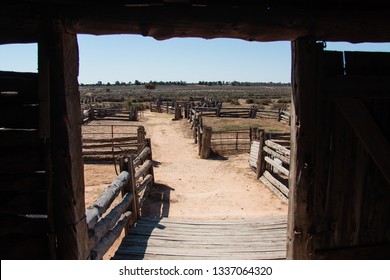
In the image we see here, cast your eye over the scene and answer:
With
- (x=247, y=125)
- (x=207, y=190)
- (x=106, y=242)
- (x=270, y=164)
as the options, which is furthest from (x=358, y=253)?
(x=247, y=125)

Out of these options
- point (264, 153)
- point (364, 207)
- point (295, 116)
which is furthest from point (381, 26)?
Answer: point (264, 153)

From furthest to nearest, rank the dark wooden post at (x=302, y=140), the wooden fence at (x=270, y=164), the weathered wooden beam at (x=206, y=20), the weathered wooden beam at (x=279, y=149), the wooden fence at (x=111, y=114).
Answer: the wooden fence at (x=111, y=114), the wooden fence at (x=270, y=164), the weathered wooden beam at (x=279, y=149), the dark wooden post at (x=302, y=140), the weathered wooden beam at (x=206, y=20)

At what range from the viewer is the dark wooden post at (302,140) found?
121 inches

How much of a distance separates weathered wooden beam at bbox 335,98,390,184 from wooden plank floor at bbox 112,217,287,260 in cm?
221

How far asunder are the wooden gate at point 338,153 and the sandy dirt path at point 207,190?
4.17m

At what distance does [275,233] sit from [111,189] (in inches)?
112

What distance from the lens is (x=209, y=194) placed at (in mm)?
9320

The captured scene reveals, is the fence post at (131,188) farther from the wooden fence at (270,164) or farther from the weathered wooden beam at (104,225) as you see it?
the wooden fence at (270,164)

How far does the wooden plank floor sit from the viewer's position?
484 cm

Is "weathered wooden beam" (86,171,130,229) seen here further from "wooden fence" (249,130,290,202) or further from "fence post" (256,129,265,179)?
"fence post" (256,129,265,179)

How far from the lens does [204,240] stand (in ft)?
17.4

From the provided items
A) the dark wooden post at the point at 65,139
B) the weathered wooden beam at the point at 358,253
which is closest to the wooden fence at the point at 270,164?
the weathered wooden beam at the point at 358,253

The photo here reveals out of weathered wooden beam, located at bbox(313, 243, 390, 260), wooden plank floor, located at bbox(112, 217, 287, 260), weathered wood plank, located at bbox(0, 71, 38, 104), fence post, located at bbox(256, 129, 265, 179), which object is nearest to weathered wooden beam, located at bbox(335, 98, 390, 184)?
weathered wooden beam, located at bbox(313, 243, 390, 260)

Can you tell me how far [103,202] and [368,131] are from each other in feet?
11.7
